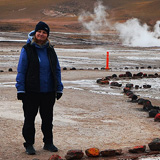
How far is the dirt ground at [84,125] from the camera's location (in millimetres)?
6766

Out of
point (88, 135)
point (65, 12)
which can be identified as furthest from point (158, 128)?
point (65, 12)

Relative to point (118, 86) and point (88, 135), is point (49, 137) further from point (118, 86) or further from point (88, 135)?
point (118, 86)

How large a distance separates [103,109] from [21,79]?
15.3 feet

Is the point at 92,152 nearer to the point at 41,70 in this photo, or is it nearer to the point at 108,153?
the point at 108,153

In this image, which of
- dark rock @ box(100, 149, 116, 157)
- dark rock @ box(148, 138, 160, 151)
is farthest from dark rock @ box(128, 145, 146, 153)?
dark rock @ box(100, 149, 116, 157)

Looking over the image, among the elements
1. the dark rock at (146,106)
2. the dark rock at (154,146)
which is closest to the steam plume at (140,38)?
the dark rock at (146,106)

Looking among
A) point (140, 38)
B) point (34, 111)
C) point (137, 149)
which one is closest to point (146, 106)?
point (137, 149)

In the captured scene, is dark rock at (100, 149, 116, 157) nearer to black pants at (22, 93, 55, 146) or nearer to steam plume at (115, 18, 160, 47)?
black pants at (22, 93, 55, 146)

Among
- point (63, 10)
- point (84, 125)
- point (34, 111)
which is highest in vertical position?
point (63, 10)

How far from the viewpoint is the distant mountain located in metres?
115

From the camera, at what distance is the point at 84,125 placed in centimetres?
844

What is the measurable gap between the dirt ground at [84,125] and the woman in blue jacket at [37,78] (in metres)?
0.49

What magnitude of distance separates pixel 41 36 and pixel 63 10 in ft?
438

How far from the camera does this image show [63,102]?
Answer: 11.3m
